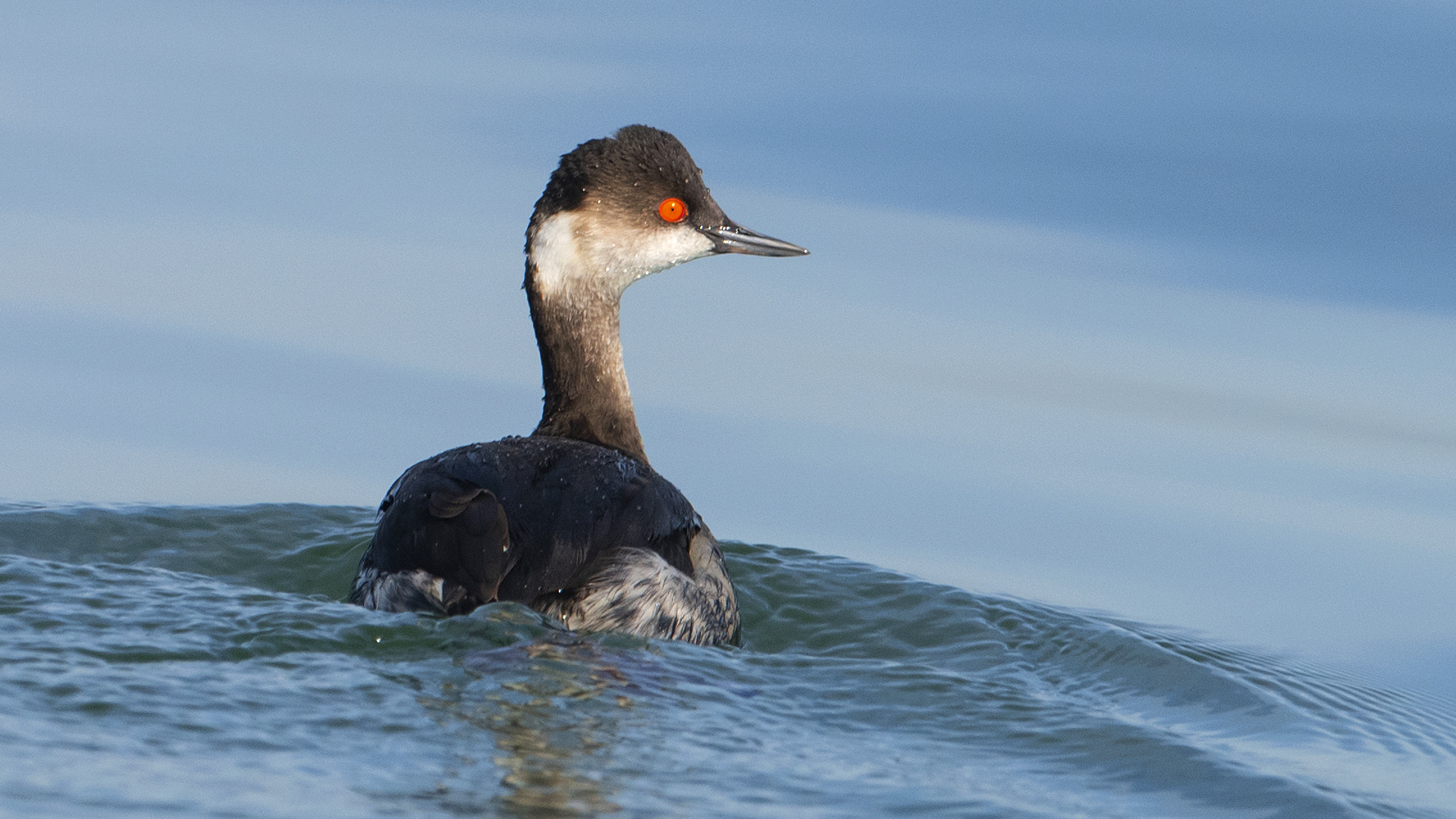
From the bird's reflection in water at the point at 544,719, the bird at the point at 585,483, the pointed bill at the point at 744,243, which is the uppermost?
the pointed bill at the point at 744,243

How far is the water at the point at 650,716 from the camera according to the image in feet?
15.4

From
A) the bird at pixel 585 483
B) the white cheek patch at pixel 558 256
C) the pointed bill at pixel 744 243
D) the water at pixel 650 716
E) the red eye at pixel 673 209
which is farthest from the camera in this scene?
the pointed bill at pixel 744 243

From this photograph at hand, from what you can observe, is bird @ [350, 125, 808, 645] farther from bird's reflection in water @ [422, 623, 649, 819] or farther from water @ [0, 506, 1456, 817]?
bird's reflection in water @ [422, 623, 649, 819]

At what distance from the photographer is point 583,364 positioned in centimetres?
780

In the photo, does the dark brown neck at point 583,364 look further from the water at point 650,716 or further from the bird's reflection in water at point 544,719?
the bird's reflection in water at point 544,719

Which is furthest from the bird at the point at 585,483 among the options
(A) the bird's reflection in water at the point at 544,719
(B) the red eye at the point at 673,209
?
(A) the bird's reflection in water at the point at 544,719

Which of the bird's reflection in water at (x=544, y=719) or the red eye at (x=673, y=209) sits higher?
the red eye at (x=673, y=209)

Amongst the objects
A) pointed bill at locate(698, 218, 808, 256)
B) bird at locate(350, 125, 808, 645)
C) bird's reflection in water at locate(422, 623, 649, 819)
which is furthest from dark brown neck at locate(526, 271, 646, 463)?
bird's reflection in water at locate(422, 623, 649, 819)

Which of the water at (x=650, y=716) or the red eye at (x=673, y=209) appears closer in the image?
the water at (x=650, y=716)

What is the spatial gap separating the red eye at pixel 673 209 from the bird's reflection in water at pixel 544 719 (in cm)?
253

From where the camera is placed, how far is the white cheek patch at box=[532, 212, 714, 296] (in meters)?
7.74

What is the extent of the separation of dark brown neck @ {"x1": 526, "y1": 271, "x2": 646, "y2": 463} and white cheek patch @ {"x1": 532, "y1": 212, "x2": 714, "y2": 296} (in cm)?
6

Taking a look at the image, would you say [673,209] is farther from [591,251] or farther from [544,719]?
[544,719]

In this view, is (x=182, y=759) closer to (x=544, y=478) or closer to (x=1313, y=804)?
(x=544, y=478)
